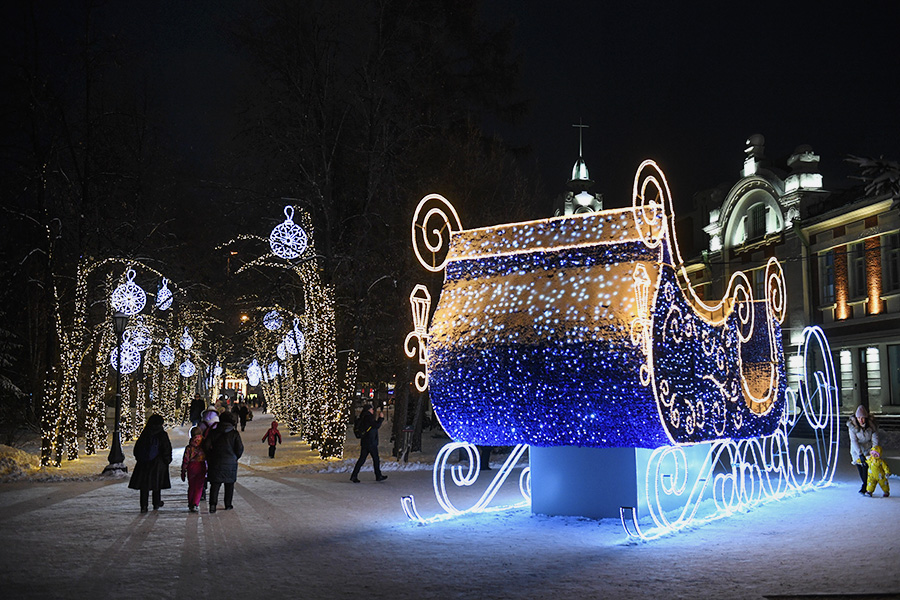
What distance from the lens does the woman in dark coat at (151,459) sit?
13.2 metres

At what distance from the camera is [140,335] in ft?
92.3

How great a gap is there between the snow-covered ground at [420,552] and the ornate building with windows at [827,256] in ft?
59.2

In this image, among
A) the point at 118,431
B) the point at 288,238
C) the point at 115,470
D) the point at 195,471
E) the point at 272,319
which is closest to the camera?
the point at 195,471

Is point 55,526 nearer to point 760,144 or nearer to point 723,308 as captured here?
point 723,308

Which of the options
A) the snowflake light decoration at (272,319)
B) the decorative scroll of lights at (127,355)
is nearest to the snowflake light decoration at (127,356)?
the decorative scroll of lights at (127,355)

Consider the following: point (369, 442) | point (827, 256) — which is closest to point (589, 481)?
point (369, 442)

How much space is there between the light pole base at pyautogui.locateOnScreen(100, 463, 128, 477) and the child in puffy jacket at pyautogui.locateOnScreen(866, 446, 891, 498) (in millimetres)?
15603

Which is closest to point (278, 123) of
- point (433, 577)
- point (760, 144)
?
point (433, 577)

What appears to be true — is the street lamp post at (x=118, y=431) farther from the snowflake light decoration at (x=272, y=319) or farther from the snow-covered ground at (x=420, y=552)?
the snowflake light decoration at (x=272, y=319)

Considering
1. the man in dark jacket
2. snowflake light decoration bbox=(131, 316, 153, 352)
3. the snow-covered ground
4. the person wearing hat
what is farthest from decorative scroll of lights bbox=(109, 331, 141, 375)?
the person wearing hat

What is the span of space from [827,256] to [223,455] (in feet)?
90.8

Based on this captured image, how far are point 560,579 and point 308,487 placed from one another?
388 inches

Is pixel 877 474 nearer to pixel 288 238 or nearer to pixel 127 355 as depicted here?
pixel 288 238

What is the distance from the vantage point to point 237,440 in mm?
13516
